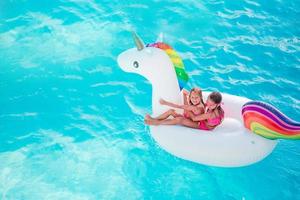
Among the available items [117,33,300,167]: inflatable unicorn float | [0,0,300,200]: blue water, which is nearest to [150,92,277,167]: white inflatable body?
[117,33,300,167]: inflatable unicorn float

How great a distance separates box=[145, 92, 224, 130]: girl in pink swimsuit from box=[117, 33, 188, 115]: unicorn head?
0.70ft

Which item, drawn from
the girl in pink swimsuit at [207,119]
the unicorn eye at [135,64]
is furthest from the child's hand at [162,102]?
the unicorn eye at [135,64]

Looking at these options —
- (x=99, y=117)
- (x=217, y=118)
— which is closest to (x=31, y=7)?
(x=99, y=117)

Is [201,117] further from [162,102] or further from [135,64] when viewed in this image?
[135,64]

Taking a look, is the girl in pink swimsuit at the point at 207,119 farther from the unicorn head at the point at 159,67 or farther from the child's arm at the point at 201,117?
the unicorn head at the point at 159,67

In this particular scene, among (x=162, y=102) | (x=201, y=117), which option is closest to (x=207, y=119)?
(x=201, y=117)

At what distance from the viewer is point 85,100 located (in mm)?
6094

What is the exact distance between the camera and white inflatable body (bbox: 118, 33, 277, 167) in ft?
15.9

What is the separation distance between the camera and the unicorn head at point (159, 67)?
200 inches

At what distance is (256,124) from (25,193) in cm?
272

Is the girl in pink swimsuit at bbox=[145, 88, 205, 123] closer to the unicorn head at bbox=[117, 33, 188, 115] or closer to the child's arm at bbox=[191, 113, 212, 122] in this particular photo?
the child's arm at bbox=[191, 113, 212, 122]

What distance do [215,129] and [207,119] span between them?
6.8 inches

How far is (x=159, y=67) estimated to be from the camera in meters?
5.09

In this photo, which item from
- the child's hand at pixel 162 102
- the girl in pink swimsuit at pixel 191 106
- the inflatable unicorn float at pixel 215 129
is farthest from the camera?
the child's hand at pixel 162 102
